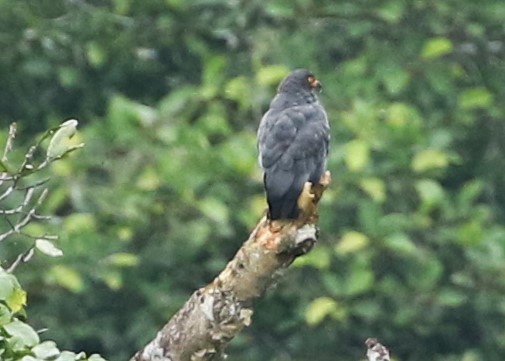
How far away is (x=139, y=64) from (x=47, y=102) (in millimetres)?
543

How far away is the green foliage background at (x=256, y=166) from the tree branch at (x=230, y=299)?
314cm

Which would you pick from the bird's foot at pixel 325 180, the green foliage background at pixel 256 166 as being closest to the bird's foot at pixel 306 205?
the bird's foot at pixel 325 180

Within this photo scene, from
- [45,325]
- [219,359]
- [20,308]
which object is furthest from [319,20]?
[20,308]

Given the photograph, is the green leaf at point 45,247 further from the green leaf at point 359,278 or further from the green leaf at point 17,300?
the green leaf at point 359,278

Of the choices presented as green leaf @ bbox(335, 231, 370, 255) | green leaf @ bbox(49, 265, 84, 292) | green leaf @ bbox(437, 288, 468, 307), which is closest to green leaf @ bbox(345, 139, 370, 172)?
green leaf @ bbox(335, 231, 370, 255)

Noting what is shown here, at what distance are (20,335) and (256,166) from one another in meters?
4.11

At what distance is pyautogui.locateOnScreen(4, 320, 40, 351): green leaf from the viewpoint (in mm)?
3414

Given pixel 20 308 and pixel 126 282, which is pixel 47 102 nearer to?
pixel 126 282

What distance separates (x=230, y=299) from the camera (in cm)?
421

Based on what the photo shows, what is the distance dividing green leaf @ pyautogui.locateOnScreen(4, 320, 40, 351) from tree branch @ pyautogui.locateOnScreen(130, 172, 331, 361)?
76 cm

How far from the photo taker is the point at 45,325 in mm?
8039

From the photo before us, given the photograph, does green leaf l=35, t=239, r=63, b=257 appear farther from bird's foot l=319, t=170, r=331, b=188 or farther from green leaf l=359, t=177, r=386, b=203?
green leaf l=359, t=177, r=386, b=203

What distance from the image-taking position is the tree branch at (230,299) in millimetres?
4172

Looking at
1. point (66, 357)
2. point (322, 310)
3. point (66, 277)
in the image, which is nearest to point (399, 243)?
point (322, 310)
